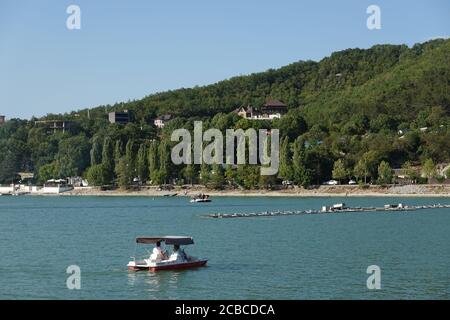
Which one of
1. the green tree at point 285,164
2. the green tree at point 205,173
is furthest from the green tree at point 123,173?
the green tree at point 285,164

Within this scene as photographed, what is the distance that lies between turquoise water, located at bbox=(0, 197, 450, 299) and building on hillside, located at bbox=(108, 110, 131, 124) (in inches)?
3704

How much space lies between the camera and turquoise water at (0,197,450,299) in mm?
29531

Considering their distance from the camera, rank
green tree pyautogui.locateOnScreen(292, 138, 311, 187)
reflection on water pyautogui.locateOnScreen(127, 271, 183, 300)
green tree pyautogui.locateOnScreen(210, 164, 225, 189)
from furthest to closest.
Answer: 1. green tree pyautogui.locateOnScreen(210, 164, 225, 189)
2. green tree pyautogui.locateOnScreen(292, 138, 311, 187)
3. reflection on water pyautogui.locateOnScreen(127, 271, 183, 300)

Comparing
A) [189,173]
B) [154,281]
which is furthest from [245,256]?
[189,173]

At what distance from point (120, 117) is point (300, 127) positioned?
46446 mm

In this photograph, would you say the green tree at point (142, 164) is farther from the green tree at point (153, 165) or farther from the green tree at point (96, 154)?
the green tree at point (96, 154)

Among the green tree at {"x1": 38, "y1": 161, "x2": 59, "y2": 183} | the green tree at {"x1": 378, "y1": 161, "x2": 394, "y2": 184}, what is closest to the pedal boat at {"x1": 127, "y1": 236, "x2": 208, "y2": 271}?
the green tree at {"x1": 378, "y1": 161, "x2": 394, "y2": 184}

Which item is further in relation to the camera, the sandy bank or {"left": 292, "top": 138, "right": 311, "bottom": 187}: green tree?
{"left": 292, "top": 138, "right": 311, "bottom": 187}: green tree

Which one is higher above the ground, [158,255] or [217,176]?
[217,176]

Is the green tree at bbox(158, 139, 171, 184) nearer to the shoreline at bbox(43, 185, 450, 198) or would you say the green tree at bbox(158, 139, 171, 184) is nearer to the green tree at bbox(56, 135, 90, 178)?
the shoreline at bbox(43, 185, 450, 198)

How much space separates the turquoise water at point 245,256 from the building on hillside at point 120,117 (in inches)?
3704

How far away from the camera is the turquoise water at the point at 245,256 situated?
96.9ft

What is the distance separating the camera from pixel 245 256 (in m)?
38.6

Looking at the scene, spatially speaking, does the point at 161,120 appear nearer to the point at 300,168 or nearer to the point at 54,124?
the point at 54,124
